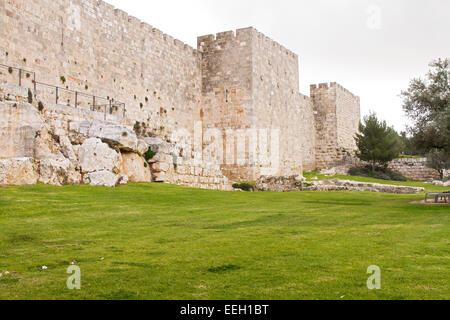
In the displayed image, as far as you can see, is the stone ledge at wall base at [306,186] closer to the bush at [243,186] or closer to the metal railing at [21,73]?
the bush at [243,186]

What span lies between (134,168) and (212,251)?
390 inches

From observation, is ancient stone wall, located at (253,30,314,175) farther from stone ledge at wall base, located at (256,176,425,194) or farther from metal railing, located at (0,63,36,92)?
metal railing, located at (0,63,36,92)

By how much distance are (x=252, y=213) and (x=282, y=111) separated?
58.0ft

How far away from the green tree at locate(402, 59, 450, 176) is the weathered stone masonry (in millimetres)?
8024

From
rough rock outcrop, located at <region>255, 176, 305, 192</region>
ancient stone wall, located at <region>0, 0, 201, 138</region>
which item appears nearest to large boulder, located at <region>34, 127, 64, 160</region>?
ancient stone wall, located at <region>0, 0, 201, 138</region>

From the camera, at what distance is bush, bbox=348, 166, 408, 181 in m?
32.5

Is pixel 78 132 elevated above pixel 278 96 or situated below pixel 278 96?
below

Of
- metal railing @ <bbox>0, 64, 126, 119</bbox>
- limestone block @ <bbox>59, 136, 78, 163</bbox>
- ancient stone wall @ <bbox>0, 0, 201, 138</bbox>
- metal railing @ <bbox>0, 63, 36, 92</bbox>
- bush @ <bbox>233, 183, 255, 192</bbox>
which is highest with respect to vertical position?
ancient stone wall @ <bbox>0, 0, 201, 138</bbox>

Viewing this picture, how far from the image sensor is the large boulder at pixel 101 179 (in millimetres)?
12547

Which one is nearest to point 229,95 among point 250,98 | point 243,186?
point 250,98

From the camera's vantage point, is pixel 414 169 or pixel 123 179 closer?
pixel 123 179

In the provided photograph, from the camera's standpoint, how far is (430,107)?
43.6 ft

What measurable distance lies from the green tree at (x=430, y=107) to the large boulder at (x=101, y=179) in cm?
873

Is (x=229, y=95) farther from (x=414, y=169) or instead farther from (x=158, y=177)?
(x=414, y=169)
